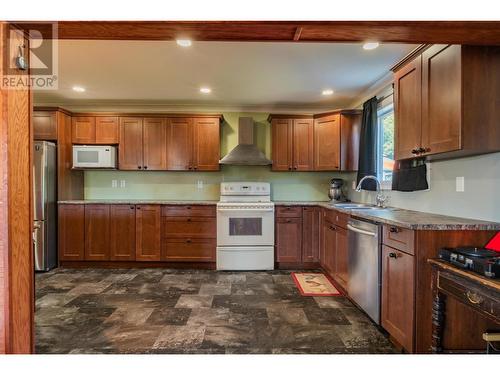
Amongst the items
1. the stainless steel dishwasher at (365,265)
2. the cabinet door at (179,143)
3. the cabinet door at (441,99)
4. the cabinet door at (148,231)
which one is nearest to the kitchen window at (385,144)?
the stainless steel dishwasher at (365,265)

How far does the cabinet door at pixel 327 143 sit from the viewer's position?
4160 millimetres

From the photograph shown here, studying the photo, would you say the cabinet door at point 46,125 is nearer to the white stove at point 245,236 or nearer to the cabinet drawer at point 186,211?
the cabinet drawer at point 186,211

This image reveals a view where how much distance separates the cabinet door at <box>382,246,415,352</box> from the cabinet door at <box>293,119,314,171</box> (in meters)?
2.31

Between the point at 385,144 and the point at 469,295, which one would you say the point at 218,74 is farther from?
the point at 469,295

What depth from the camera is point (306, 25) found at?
1.18 meters

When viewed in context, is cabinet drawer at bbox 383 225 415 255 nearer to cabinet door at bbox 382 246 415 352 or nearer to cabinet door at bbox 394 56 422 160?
cabinet door at bbox 382 246 415 352

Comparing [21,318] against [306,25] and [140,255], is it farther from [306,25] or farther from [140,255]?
[140,255]

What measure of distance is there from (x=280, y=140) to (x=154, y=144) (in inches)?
73.9

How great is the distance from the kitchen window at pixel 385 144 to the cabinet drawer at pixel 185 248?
7.83 feet

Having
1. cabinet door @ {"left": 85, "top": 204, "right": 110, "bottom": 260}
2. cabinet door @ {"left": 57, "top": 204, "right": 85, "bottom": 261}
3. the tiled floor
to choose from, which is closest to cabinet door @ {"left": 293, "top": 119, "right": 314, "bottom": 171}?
the tiled floor

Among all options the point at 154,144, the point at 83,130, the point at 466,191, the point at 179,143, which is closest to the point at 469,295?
the point at 466,191
